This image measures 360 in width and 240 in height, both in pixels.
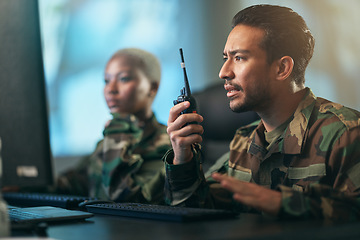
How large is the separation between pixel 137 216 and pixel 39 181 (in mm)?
557

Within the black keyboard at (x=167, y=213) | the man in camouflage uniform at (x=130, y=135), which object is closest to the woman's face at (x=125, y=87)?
the man in camouflage uniform at (x=130, y=135)

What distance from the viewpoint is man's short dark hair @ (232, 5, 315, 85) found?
1068mm

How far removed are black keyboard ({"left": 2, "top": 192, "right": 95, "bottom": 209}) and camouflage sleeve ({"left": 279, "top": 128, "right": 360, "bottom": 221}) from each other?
1.71ft

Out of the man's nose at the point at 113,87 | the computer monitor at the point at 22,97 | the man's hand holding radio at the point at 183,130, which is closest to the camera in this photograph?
the man's hand holding radio at the point at 183,130

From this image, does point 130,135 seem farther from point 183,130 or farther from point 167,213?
point 167,213

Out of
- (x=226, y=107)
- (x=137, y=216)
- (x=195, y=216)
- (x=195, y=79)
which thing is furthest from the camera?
(x=195, y=79)

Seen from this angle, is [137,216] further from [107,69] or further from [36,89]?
[107,69]

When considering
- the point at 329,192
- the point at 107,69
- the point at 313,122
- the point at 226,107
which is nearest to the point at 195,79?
the point at 226,107

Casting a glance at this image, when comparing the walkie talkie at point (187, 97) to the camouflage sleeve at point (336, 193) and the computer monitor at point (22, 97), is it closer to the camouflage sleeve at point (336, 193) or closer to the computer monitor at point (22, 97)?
the camouflage sleeve at point (336, 193)

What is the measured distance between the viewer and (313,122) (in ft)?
3.29

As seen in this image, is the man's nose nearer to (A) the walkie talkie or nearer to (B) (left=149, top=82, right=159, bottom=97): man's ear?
(B) (left=149, top=82, right=159, bottom=97): man's ear

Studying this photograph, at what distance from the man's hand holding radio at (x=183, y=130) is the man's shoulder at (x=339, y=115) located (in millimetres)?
275

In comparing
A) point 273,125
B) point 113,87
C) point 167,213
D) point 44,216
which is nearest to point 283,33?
point 273,125

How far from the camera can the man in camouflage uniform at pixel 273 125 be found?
93 cm
